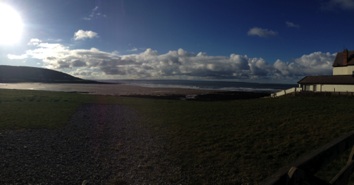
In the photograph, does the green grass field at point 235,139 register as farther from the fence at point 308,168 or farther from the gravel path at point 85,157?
the fence at point 308,168

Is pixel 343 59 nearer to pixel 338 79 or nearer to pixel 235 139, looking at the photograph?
pixel 338 79

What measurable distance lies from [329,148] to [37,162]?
434 inches

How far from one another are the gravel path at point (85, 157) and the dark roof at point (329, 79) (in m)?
42.8

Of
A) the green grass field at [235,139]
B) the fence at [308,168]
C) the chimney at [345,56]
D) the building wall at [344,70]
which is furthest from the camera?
the chimney at [345,56]

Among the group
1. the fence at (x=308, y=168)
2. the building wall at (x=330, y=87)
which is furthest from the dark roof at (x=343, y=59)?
the fence at (x=308, y=168)

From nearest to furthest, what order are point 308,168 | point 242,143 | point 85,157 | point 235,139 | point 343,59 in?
point 308,168, point 85,157, point 242,143, point 235,139, point 343,59

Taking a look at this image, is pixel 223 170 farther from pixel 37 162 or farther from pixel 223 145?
pixel 37 162

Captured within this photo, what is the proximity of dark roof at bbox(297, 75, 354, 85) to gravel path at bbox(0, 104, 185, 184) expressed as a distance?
42812 mm

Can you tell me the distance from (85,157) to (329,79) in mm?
50266

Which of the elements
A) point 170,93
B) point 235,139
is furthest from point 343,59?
point 235,139

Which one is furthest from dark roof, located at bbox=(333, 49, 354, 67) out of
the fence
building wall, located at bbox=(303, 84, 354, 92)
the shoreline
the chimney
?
the fence

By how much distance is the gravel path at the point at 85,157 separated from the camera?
Result: 980cm

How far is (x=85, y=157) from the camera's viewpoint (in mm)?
12227

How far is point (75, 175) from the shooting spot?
33.0 ft
